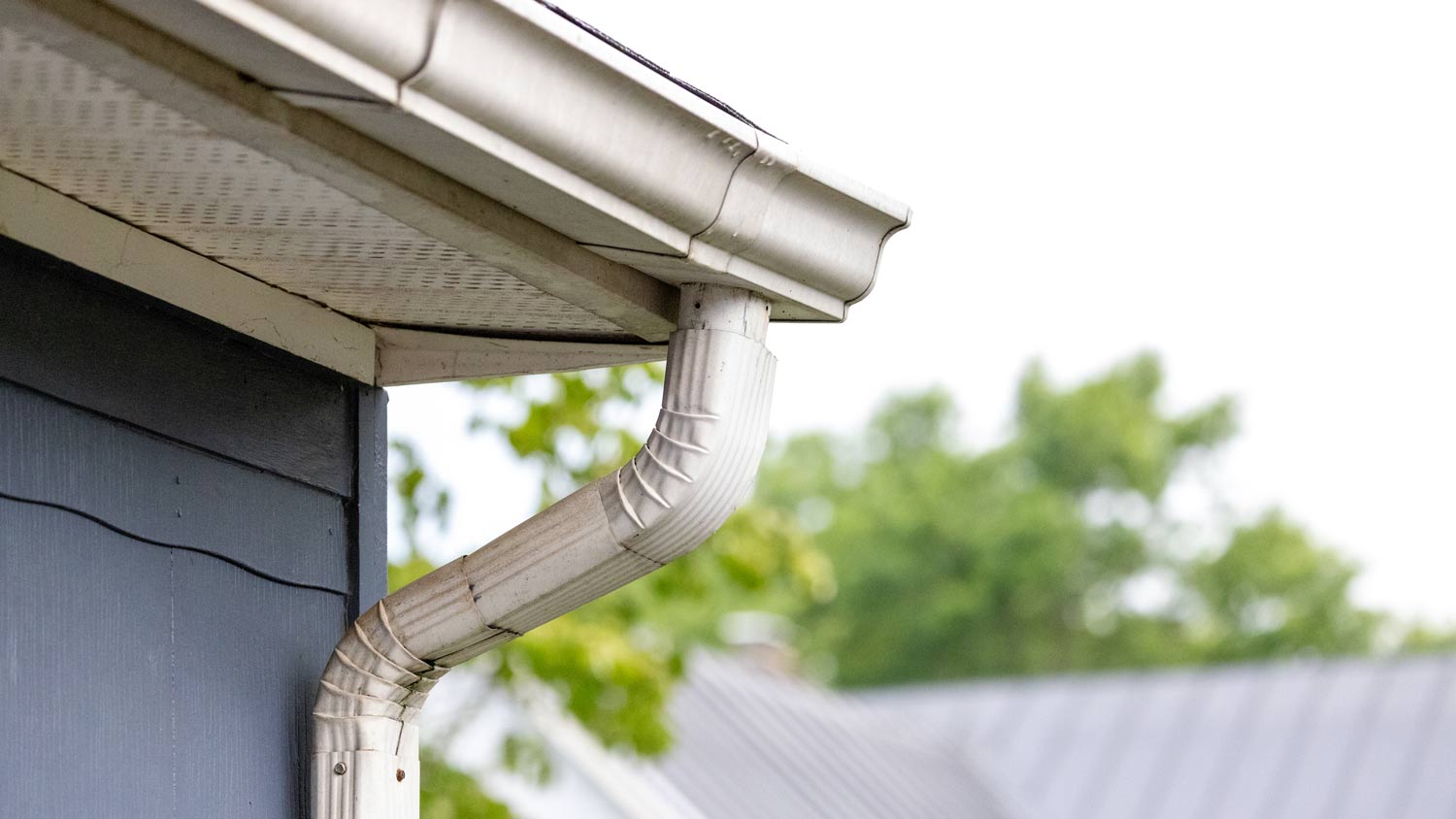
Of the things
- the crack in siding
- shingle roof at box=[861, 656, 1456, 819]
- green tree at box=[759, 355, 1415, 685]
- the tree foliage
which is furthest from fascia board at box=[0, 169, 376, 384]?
green tree at box=[759, 355, 1415, 685]

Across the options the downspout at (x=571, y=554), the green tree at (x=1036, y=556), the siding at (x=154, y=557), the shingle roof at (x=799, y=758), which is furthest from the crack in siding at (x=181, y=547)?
the green tree at (x=1036, y=556)

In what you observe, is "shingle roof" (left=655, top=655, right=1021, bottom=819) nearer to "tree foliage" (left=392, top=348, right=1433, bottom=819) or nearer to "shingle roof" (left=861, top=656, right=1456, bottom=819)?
"shingle roof" (left=861, top=656, right=1456, bottom=819)

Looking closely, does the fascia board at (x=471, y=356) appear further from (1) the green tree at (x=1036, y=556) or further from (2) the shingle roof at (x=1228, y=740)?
(1) the green tree at (x=1036, y=556)

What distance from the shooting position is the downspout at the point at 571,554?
183 cm

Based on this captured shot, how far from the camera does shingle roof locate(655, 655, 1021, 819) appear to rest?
11.1m

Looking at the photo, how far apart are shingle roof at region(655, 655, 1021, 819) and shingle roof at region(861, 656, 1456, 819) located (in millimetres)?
488

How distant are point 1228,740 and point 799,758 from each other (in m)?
3.66

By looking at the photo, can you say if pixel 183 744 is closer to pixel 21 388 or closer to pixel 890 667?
pixel 21 388

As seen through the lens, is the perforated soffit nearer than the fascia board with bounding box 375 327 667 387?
Yes

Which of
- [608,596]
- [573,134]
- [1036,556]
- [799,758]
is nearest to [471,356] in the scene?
[573,134]

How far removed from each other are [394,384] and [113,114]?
→ 0.81 metres

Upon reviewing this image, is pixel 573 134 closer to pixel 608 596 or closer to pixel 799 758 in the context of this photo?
pixel 608 596

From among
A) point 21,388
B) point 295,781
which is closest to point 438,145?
point 21,388

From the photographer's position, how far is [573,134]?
1.55 metres
